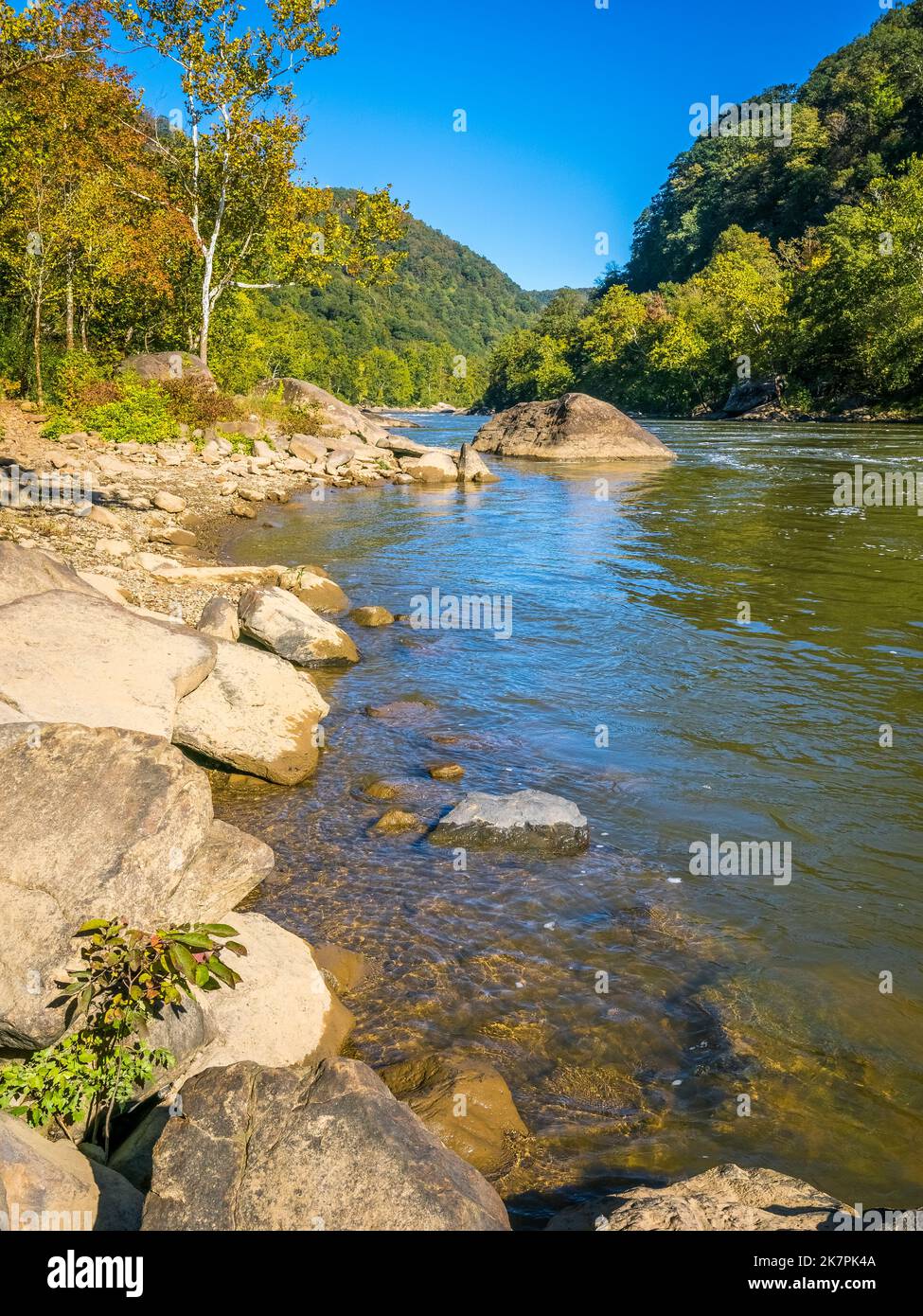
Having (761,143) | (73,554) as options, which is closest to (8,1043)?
(73,554)

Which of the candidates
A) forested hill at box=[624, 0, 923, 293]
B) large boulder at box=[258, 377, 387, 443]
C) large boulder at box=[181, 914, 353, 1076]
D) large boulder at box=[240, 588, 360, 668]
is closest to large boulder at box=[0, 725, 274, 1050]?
large boulder at box=[181, 914, 353, 1076]

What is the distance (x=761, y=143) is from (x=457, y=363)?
55.5 m

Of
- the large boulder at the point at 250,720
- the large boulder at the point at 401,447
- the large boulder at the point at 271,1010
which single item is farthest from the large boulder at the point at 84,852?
the large boulder at the point at 401,447

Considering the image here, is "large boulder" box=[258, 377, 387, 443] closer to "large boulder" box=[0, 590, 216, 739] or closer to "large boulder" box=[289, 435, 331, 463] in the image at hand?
"large boulder" box=[289, 435, 331, 463]

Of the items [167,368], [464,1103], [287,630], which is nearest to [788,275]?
[167,368]

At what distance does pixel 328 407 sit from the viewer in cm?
3975

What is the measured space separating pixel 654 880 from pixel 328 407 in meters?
37.1

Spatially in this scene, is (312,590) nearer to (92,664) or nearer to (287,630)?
(287,630)

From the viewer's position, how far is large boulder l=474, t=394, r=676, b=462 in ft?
123

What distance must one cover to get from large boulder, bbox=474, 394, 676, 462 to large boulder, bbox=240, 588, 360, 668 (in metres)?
28.8

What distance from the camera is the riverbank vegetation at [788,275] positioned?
171ft

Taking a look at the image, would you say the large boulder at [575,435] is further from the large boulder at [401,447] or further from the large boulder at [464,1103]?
the large boulder at [464,1103]

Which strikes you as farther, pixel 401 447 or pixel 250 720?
pixel 401 447
